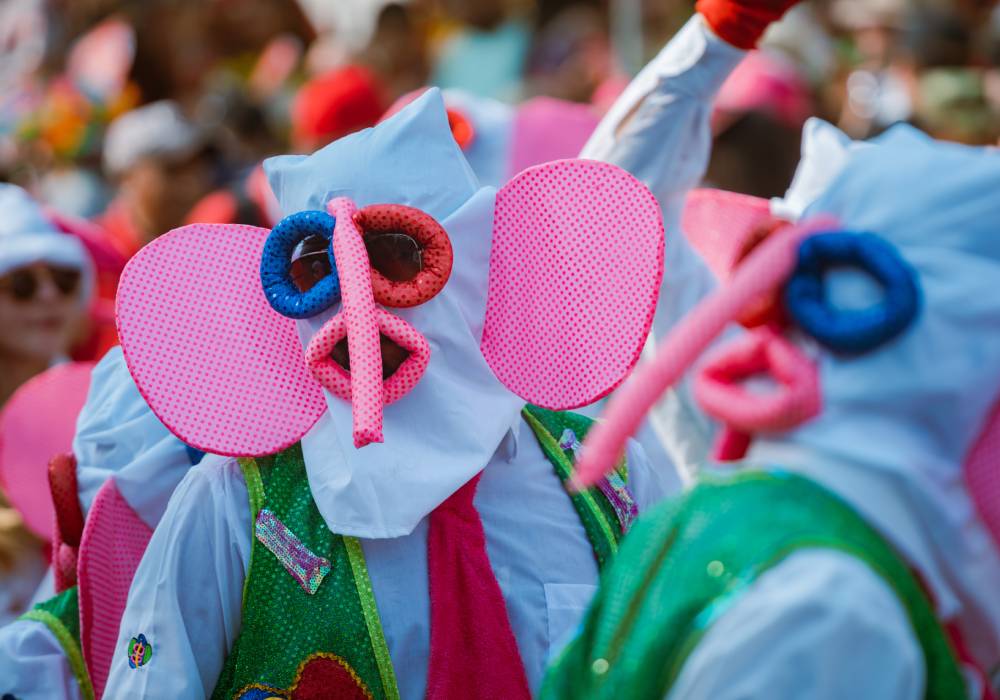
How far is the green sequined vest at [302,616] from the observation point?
2.01m

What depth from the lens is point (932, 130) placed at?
4.50m

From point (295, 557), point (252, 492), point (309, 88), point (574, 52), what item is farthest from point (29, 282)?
point (574, 52)

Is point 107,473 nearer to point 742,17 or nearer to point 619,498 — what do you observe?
point 619,498

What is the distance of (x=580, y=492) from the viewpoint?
2205 millimetres

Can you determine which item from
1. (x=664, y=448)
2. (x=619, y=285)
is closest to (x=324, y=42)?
(x=664, y=448)

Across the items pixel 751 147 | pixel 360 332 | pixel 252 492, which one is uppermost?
pixel 360 332

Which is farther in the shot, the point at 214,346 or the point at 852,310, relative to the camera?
the point at 214,346

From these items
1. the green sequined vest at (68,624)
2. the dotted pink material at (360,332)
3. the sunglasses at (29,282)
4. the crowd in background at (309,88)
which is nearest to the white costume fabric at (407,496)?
the dotted pink material at (360,332)

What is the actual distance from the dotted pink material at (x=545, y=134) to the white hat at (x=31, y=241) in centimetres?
128

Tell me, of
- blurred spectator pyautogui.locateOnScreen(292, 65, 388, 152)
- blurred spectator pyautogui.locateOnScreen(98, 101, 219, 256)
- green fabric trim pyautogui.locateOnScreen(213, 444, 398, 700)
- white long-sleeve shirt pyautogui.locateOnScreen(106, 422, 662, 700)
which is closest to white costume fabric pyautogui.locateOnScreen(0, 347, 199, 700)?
white long-sleeve shirt pyautogui.locateOnScreen(106, 422, 662, 700)

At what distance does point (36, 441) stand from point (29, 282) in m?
1.18

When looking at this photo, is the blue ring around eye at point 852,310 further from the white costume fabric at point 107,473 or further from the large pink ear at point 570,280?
the white costume fabric at point 107,473

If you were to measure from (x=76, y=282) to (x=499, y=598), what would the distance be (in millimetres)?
2372

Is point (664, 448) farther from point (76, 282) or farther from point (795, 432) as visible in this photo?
point (76, 282)
